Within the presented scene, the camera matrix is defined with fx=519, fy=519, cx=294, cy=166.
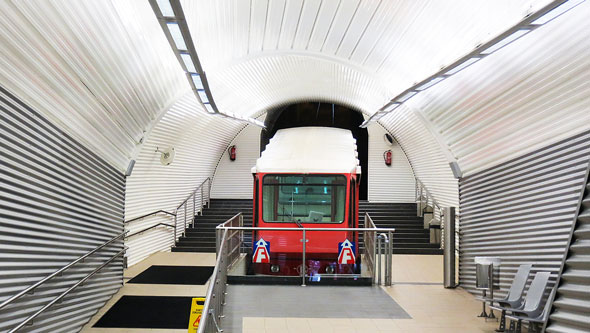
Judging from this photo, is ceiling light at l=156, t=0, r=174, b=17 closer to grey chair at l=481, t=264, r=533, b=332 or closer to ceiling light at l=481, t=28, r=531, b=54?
ceiling light at l=481, t=28, r=531, b=54

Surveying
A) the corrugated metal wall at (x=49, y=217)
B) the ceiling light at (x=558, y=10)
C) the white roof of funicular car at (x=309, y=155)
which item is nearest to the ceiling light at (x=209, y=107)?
the white roof of funicular car at (x=309, y=155)

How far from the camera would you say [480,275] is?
23.4ft

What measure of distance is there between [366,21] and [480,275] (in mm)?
4476

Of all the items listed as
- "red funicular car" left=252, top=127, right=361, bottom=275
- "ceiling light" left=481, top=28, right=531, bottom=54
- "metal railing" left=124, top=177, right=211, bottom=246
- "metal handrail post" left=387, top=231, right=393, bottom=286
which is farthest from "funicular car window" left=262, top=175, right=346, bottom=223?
"metal railing" left=124, top=177, right=211, bottom=246

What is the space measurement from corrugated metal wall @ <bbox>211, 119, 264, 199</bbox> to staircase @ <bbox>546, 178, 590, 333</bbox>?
45.3 ft

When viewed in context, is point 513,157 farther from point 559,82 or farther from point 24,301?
point 24,301

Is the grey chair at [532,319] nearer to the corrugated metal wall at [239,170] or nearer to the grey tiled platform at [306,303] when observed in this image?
the grey tiled platform at [306,303]

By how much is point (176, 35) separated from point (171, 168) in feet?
27.8

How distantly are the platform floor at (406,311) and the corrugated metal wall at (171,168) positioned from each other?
1.49m

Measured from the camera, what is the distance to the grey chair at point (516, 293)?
614 cm

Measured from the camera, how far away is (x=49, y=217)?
674 centimetres

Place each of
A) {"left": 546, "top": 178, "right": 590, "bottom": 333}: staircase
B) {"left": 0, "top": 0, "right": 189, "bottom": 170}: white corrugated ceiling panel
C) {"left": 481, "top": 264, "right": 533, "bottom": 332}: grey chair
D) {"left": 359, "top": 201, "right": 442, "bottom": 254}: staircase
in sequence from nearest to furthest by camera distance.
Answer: {"left": 546, "top": 178, "right": 590, "bottom": 333}: staircase, {"left": 0, "top": 0, "right": 189, "bottom": 170}: white corrugated ceiling panel, {"left": 481, "top": 264, "right": 533, "bottom": 332}: grey chair, {"left": 359, "top": 201, "right": 442, "bottom": 254}: staircase

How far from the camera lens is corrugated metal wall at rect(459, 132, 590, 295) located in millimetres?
5922

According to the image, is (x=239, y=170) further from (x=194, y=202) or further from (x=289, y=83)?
(x=289, y=83)
